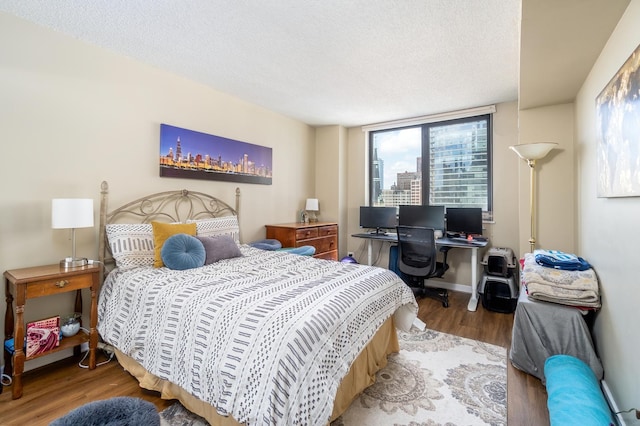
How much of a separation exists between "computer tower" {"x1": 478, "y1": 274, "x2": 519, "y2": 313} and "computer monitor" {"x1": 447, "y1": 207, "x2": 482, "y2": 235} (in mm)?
628

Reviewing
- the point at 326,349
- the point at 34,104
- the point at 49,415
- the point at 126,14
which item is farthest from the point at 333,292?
the point at 34,104

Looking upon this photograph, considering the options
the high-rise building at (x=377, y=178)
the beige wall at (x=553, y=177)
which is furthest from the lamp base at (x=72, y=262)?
the beige wall at (x=553, y=177)

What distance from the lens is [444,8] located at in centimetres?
195

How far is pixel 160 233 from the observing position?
2451mm

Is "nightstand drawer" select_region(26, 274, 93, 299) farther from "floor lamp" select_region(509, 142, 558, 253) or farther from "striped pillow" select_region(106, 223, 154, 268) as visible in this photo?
"floor lamp" select_region(509, 142, 558, 253)

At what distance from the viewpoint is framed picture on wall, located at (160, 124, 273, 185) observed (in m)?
2.96

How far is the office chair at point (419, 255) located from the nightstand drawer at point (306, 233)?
1229 mm

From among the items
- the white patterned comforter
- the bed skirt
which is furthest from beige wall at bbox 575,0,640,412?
the bed skirt

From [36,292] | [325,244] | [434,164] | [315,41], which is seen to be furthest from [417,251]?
[36,292]

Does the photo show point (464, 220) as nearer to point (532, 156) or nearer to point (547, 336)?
point (532, 156)

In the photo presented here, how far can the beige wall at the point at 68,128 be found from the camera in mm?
2045

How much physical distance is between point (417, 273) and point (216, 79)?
3.20m

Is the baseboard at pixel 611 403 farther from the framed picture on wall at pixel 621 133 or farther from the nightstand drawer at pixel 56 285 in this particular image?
the nightstand drawer at pixel 56 285

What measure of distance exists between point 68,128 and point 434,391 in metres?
3.38
